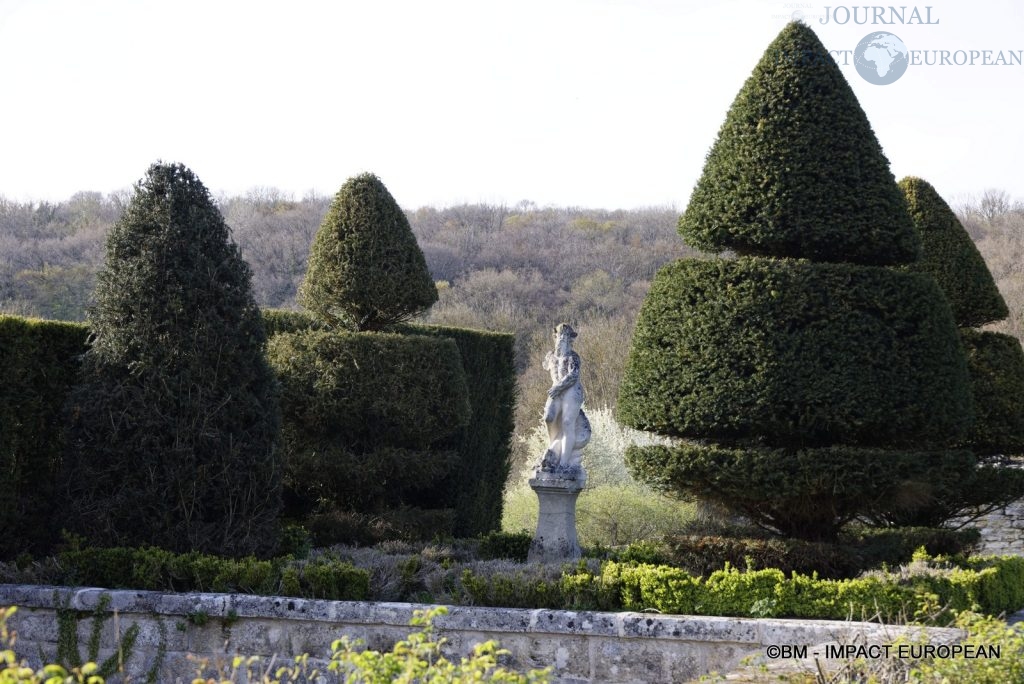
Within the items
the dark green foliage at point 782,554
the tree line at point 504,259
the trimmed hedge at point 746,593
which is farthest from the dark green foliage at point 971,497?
the tree line at point 504,259

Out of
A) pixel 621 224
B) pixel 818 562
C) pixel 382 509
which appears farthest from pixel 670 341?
pixel 621 224

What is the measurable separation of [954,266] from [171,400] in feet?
27.0

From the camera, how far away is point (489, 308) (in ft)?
113

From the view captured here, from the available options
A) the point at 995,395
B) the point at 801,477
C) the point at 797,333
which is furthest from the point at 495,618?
the point at 995,395

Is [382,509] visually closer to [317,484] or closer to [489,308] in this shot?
[317,484]

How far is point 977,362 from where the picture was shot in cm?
1173

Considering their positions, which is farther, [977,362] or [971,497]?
[977,362]

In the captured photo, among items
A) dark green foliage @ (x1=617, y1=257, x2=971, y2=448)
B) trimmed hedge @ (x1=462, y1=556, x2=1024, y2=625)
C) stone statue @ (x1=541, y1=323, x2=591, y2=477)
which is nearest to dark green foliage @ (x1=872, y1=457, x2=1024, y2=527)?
dark green foliage @ (x1=617, y1=257, x2=971, y2=448)

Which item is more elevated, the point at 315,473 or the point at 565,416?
the point at 565,416

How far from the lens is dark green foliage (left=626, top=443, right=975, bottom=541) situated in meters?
8.16

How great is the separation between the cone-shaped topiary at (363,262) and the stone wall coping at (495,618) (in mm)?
4570

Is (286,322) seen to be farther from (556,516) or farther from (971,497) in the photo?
(971,497)

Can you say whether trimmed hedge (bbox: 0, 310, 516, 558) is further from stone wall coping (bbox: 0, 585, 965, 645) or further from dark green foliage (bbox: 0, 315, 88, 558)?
stone wall coping (bbox: 0, 585, 965, 645)

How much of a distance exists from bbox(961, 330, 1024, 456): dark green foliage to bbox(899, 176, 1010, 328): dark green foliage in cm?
30
